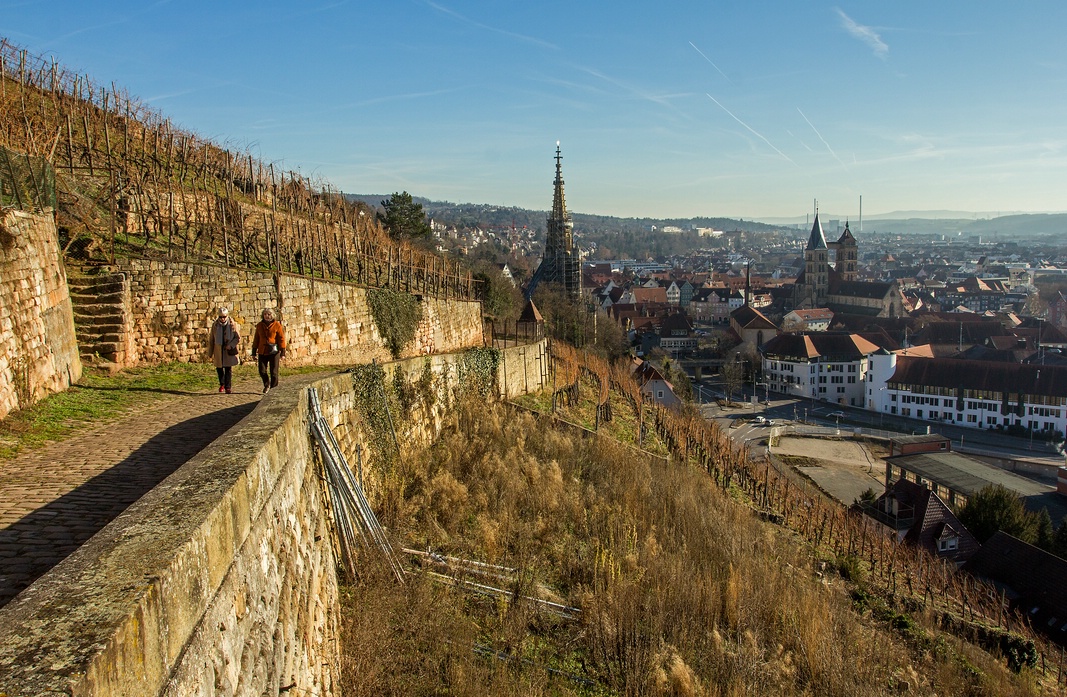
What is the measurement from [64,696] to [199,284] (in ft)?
37.3

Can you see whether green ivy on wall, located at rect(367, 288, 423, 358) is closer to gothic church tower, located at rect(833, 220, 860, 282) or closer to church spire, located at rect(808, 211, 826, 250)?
church spire, located at rect(808, 211, 826, 250)

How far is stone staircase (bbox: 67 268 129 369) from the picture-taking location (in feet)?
35.3

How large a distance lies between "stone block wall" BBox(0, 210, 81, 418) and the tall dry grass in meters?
4.26

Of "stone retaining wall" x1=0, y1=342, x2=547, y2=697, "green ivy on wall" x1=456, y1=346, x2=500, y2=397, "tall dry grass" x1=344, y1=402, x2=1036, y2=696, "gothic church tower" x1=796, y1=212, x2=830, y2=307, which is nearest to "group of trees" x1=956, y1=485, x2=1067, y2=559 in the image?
"tall dry grass" x1=344, y1=402, x2=1036, y2=696

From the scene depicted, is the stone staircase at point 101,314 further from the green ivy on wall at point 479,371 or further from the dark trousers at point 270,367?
the green ivy on wall at point 479,371

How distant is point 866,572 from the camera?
1998 cm

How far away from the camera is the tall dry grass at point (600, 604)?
796 cm

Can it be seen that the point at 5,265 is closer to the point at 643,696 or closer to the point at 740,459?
the point at 643,696

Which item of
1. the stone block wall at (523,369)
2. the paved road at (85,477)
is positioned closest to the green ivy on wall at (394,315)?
the stone block wall at (523,369)

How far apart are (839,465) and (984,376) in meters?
22.2

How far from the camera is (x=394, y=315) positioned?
20.2m

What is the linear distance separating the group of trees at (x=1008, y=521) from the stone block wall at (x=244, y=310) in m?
26.4

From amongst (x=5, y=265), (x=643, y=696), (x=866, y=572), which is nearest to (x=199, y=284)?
(x=5, y=265)

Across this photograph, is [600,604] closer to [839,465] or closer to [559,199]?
[839,465]
